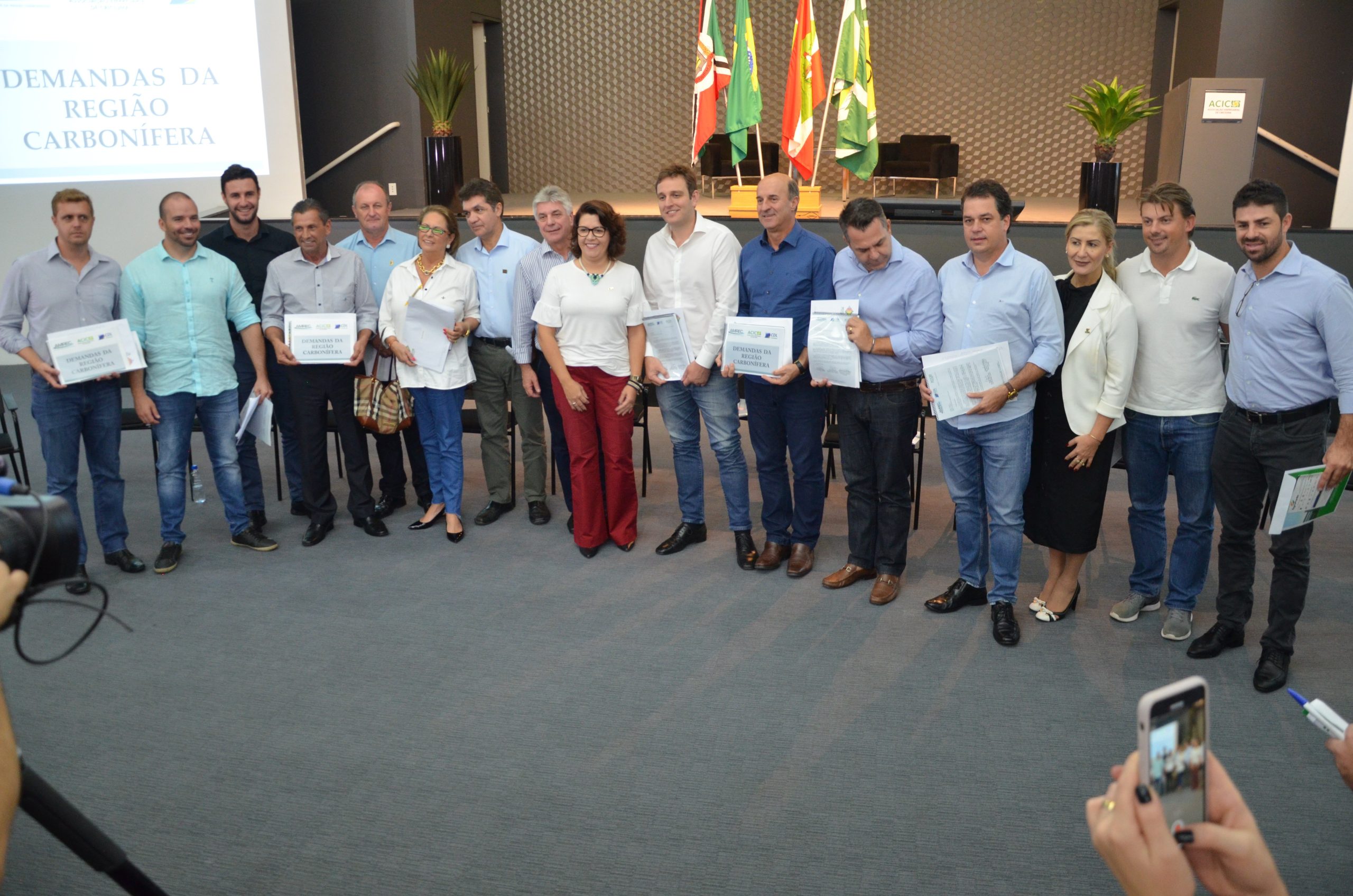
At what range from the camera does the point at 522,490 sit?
546 centimetres

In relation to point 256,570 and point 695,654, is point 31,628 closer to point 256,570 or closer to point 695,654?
point 256,570

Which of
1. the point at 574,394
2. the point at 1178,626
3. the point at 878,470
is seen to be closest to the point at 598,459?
the point at 574,394

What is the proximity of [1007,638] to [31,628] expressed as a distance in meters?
3.52

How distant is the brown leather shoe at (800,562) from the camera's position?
4242 millimetres

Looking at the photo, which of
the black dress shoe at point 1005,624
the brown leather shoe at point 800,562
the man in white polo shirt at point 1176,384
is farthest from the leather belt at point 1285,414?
the brown leather shoe at point 800,562

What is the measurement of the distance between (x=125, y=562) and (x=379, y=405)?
122 centimetres

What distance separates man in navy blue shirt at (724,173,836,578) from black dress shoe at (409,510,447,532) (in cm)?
158

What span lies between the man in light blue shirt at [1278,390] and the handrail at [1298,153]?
6367mm

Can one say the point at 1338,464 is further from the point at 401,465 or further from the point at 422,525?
the point at 401,465

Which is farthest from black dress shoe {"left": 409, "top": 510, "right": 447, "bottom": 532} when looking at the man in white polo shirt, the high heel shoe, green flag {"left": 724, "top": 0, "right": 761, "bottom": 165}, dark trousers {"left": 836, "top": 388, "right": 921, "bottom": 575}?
green flag {"left": 724, "top": 0, "right": 761, "bottom": 165}

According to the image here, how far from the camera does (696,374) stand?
4191mm

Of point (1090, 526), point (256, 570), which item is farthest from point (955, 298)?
point (256, 570)

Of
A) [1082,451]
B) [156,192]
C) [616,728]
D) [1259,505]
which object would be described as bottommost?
[616,728]

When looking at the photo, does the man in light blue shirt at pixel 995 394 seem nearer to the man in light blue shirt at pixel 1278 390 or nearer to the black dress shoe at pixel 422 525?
the man in light blue shirt at pixel 1278 390
